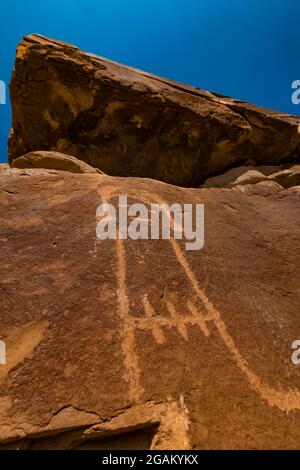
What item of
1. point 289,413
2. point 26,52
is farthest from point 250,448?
point 26,52

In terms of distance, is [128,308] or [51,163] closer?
[128,308]

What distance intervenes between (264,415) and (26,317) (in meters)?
1.26

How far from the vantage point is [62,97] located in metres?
3.45

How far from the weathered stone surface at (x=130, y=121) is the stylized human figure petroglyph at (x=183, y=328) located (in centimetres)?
209

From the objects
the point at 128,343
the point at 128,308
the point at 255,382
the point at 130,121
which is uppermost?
the point at 130,121

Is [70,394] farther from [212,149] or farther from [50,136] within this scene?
[212,149]

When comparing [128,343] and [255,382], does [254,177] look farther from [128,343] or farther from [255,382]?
[128,343]

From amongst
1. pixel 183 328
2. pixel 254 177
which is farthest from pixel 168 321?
pixel 254 177

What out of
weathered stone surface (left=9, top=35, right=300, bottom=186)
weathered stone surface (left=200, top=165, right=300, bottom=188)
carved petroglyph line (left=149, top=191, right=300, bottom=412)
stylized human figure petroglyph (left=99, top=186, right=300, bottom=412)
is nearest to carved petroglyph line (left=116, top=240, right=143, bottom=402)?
stylized human figure petroglyph (left=99, top=186, right=300, bottom=412)

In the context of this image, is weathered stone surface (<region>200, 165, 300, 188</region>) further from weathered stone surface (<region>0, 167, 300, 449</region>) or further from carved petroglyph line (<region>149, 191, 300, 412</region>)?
carved petroglyph line (<region>149, 191, 300, 412</region>)

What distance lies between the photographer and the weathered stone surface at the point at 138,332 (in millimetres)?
1298

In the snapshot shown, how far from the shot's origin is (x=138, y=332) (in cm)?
160

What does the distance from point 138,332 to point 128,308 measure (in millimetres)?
160

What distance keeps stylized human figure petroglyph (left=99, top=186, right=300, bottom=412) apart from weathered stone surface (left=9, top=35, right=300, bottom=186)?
2.09m
